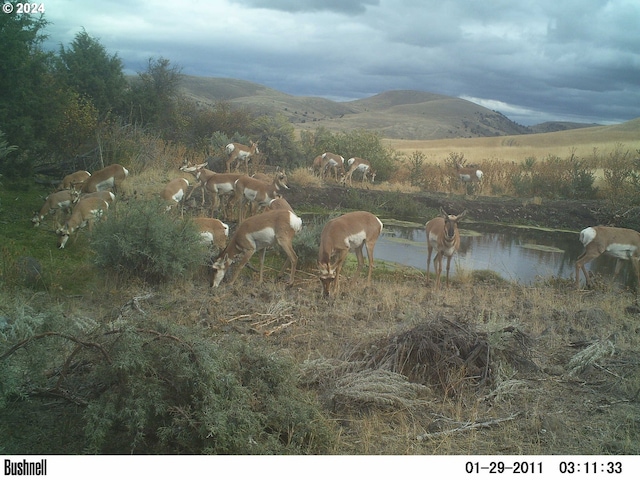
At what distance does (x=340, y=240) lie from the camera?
39.4ft

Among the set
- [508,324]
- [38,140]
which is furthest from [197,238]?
[38,140]

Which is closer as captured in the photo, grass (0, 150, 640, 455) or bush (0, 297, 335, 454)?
bush (0, 297, 335, 454)

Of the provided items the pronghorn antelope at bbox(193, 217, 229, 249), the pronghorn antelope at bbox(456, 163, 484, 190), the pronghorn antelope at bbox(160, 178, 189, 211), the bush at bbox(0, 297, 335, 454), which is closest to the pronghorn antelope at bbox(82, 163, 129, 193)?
the pronghorn antelope at bbox(160, 178, 189, 211)

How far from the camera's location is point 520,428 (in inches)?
226

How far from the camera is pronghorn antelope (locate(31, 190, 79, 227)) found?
14.5 metres

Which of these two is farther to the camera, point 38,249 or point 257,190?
point 257,190

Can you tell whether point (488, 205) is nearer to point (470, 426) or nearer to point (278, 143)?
point (278, 143)

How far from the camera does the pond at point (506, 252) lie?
16984 mm

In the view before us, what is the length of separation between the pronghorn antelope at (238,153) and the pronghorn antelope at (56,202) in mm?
9019

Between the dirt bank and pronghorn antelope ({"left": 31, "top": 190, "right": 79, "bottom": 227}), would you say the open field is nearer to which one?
the dirt bank

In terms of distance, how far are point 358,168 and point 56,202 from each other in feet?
59.6

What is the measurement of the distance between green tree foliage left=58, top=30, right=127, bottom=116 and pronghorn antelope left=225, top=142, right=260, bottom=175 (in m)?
5.77

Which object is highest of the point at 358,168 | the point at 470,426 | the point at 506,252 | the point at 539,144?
the point at 539,144

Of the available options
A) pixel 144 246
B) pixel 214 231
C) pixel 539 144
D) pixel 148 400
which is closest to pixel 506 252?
pixel 214 231
